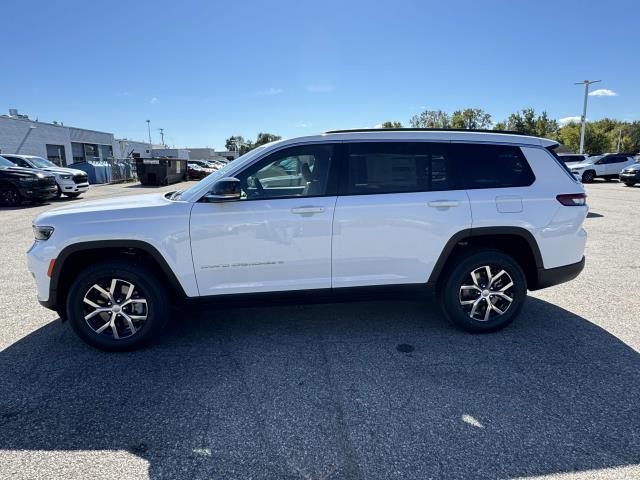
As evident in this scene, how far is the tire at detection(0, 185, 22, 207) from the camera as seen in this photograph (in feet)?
42.9

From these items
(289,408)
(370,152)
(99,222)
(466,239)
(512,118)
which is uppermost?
(512,118)

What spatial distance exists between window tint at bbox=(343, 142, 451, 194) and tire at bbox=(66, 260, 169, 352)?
1912 millimetres

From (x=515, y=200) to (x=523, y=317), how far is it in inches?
53.1

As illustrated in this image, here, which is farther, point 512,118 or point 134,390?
point 512,118

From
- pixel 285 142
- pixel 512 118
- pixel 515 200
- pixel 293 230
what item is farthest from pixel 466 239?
pixel 512 118

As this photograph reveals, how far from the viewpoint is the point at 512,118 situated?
178ft

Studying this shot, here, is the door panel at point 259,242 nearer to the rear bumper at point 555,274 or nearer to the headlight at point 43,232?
the headlight at point 43,232

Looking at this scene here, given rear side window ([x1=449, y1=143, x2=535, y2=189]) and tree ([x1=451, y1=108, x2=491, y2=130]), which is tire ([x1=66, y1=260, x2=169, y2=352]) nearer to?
rear side window ([x1=449, y1=143, x2=535, y2=189])

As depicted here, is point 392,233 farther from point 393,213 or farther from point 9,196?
point 9,196

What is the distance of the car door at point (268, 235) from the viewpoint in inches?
127

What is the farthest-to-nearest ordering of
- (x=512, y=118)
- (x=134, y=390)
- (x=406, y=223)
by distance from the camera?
(x=512, y=118) < (x=406, y=223) < (x=134, y=390)

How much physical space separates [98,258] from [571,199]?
4.27 m

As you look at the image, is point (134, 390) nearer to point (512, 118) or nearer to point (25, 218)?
point (25, 218)

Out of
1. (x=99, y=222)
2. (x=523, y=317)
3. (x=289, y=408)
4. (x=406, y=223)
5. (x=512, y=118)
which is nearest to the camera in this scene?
(x=289, y=408)
